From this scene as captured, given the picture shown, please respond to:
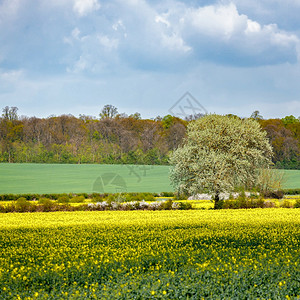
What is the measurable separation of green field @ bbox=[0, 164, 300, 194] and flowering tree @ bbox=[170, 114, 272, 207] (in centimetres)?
2311

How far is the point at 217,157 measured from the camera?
29.9 meters

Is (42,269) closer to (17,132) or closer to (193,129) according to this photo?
(193,129)

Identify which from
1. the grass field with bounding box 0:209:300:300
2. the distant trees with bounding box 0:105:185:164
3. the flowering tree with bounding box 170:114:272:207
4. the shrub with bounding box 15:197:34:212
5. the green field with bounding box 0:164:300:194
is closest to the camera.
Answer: the grass field with bounding box 0:209:300:300

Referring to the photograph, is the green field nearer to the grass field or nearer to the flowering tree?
the flowering tree

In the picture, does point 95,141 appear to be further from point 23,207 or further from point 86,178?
point 23,207

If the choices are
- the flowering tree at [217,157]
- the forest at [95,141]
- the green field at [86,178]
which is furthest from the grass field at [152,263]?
the forest at [95,141]

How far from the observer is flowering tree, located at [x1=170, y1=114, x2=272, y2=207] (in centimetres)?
3002

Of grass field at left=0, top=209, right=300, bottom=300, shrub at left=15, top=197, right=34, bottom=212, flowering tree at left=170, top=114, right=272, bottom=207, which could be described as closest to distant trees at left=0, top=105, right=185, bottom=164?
flowering tree at left=170, top=114, right=272, bottom=207

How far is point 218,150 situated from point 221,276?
23565mm

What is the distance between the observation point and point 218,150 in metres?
31.1

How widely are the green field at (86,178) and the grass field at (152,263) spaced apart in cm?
4034

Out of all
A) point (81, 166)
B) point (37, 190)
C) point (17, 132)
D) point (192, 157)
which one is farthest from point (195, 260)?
point (17, 132)

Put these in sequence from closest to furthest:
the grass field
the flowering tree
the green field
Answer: the grass field, the flowering tree, the green field

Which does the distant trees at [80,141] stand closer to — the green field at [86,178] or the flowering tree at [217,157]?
the green field at [86,178]
